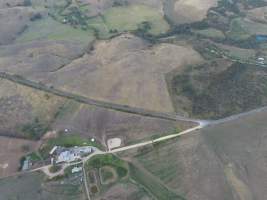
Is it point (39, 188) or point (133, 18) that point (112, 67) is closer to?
point (133, 18)

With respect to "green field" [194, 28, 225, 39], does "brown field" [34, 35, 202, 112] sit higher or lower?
higher

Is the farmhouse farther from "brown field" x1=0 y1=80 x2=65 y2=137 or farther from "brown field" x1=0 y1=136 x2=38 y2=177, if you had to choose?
"brown field" x1=0 y1=80 x2=65 y2=137

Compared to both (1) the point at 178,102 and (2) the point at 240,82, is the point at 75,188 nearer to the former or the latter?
(1) the point at 178,102

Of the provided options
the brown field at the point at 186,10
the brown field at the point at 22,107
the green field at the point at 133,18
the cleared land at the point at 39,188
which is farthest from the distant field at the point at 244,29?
the cleared land at the point at 39,188

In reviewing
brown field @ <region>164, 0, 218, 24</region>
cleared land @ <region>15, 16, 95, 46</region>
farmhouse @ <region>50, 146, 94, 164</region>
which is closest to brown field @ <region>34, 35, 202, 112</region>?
cleared land @ <region>15, 16, 95, 46</region>

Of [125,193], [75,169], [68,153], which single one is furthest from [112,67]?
[125,193]

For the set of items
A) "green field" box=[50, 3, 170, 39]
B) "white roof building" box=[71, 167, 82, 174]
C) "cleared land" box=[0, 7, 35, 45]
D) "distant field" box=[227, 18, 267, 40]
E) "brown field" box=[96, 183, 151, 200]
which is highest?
"cleared land" box=[0, 7, 35, 45]
